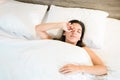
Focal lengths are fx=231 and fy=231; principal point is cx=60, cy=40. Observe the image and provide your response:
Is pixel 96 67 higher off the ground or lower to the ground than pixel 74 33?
lower

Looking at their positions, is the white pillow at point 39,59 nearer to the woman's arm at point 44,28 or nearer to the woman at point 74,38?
the woman at point 74,38

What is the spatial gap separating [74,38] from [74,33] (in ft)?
0.13

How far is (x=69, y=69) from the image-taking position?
1.51m

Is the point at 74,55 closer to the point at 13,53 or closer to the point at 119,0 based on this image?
the point at 13,53

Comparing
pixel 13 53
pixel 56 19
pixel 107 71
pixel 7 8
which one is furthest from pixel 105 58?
pixel 7 8

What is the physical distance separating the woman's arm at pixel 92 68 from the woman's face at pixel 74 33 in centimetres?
17

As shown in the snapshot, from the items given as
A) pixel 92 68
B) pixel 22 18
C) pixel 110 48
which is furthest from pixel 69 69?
pixel 22 18

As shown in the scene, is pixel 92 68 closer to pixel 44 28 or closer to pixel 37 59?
pixel 37 59

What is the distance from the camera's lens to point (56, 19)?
2.10 metres

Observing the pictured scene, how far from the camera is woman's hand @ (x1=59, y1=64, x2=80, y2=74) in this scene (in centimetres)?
150

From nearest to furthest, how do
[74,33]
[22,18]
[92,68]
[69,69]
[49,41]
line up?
[69,69] < [92,68] < [49,41] < [74,33] < [22,18]

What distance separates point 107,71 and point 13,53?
702 mm

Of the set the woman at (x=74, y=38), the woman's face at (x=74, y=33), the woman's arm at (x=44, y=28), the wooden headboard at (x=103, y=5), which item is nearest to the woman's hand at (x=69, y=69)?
the woman at (x=74, y=38)

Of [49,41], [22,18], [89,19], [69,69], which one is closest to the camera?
[69,69]
